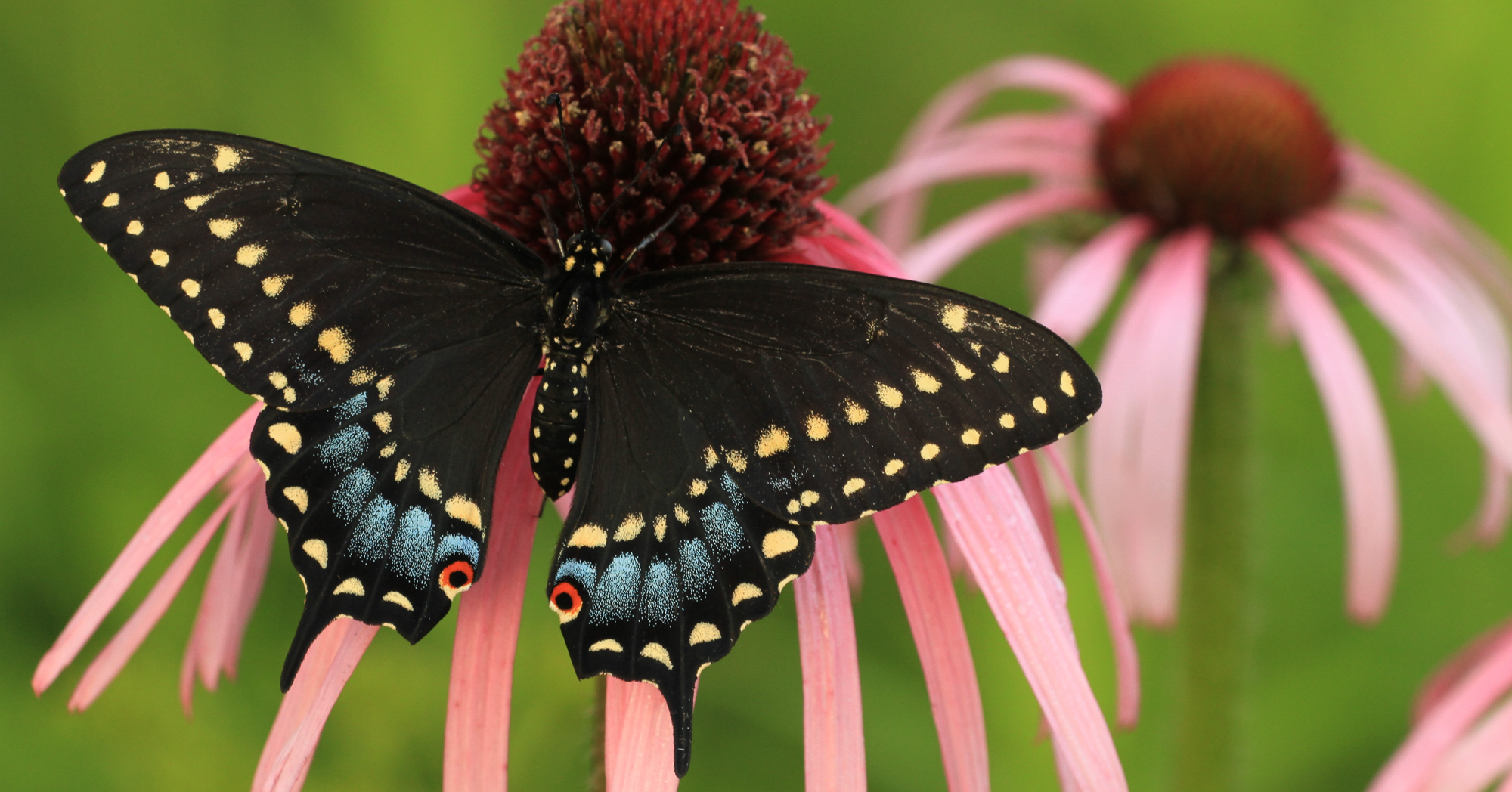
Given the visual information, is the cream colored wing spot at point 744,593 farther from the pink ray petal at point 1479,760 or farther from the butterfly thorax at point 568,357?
the pink ray petal at point 1479,760

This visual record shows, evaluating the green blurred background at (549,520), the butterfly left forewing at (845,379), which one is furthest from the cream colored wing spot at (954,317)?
the green blurred background at (549,520)

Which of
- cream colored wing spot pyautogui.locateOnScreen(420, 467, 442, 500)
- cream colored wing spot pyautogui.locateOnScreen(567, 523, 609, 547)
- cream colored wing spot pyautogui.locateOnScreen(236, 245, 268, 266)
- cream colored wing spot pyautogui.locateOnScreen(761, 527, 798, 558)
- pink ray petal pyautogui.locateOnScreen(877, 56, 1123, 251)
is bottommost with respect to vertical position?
cream colored wing spot pyautogui.locateOnScreen(761, 527, 798, 558)

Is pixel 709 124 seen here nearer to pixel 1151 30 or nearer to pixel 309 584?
pixel 309 584

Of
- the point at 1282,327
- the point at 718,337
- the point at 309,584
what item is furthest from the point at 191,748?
the point at 1282,327

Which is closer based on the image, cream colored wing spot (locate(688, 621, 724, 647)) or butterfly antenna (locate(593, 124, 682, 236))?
cream colored wing spot (locate(688, 621, 724, 647))

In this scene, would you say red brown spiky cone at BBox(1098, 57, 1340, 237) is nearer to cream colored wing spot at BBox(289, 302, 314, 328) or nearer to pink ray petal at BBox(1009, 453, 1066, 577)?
pink ray petal at BBox(1009, 453, 1066, 577)

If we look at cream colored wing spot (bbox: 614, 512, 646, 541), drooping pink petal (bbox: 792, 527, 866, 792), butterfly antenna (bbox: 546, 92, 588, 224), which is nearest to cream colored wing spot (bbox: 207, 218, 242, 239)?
butterfly antenna (bbox: 546, 92, 588, 224)
